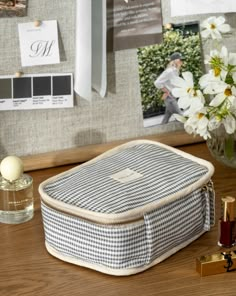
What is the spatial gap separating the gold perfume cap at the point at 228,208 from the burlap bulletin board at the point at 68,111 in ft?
1.19

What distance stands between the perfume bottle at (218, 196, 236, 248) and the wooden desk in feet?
0.06

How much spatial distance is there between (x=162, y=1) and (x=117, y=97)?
7.4 inches

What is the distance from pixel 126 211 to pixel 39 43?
1.39 ft

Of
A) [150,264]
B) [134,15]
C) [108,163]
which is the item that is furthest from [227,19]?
[150,264]

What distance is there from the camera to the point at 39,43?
1288 mm

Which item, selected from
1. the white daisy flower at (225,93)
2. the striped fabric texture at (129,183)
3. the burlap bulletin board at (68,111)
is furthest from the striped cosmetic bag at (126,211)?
the burlap bulletin board at (68,111)

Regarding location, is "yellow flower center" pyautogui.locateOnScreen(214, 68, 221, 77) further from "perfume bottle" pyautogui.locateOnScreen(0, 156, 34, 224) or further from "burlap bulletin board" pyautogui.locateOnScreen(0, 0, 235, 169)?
"perfume bottle" pyautogui.locateOnScreen(0, 156, 34, 224)

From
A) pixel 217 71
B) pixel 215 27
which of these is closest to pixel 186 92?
pixel 217 71

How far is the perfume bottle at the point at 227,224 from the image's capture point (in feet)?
3.49

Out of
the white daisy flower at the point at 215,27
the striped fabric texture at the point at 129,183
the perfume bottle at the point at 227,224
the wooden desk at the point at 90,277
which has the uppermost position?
the white daisy flower at the point at 215,27

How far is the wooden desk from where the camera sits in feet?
3.22

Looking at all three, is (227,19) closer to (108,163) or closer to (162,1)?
(162,1)

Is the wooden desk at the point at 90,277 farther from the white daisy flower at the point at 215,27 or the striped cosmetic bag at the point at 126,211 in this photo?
the white daisy flower at the point at 215,27

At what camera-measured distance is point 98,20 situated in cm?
130
